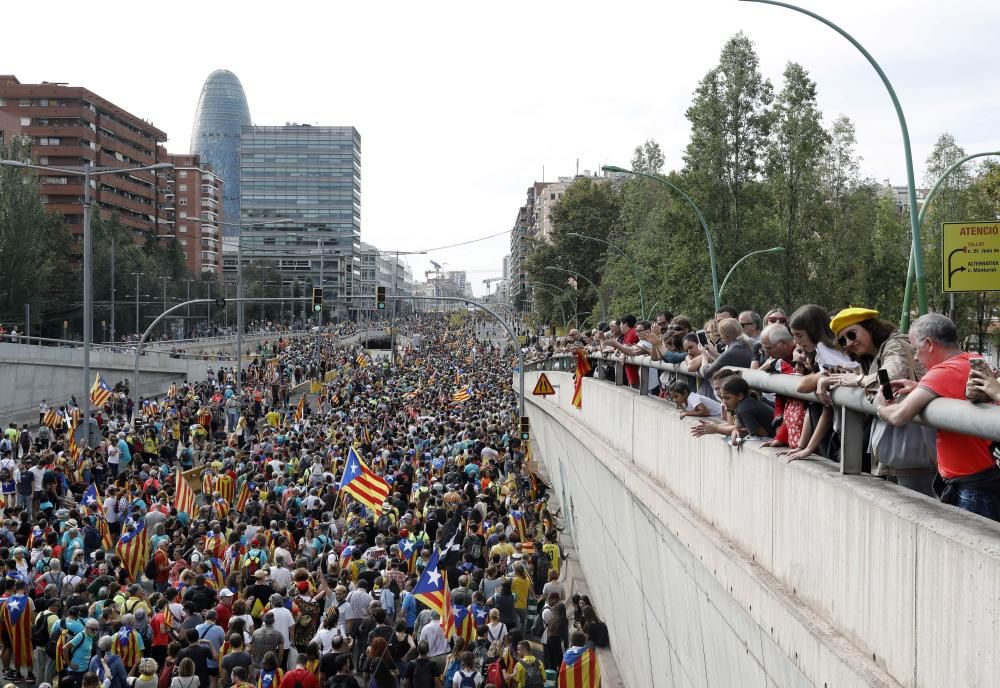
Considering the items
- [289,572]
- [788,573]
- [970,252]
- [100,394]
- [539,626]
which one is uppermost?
[970,252]

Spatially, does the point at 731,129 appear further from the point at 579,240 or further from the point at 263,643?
the point at 579,240

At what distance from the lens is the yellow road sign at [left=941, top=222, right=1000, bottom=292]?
58.6 ft

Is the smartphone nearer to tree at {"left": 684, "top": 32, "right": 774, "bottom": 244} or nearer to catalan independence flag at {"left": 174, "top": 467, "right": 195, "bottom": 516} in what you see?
catalan independence flag at {"left": 174, "top": 467, "right": 195, "bottom": 516}

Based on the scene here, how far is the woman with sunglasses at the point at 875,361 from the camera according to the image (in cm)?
463

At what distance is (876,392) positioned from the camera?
4.51m

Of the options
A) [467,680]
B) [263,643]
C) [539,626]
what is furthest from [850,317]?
[539,626]

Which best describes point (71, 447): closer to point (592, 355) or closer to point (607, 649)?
point (592, 355)

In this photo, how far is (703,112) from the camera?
1702 inches

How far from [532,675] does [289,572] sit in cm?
385

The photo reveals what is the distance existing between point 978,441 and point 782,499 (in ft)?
6.08

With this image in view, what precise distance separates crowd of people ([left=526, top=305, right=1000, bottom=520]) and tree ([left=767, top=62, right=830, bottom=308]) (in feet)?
124

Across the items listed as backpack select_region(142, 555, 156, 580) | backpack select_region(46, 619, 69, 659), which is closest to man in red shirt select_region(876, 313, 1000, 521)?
backpack select_region(46, 619, 69, 659)

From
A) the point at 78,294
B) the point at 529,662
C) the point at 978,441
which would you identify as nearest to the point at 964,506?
the point at 978,441

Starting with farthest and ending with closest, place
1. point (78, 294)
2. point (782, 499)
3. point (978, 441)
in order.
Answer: point (78, 294) < point (782, 499) < point (978, 441)
